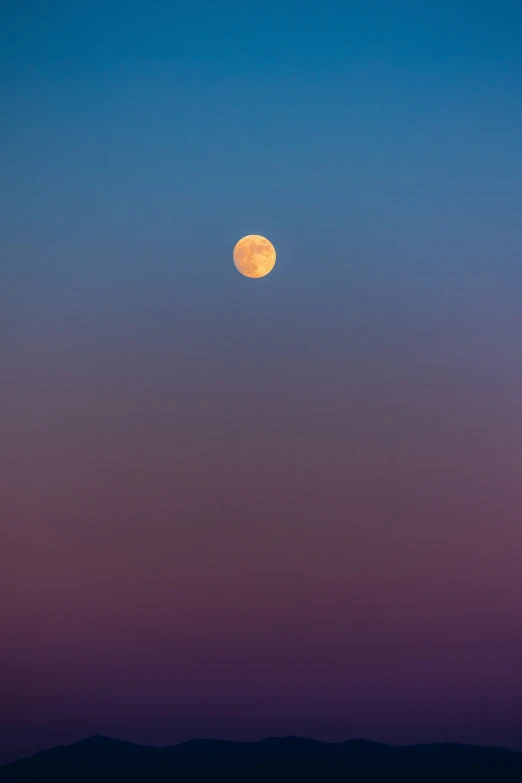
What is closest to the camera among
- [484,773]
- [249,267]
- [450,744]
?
[249,267]

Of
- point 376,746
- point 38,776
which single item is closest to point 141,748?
point 38,776

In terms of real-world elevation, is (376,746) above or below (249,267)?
below

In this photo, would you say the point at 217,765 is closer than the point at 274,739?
Yes

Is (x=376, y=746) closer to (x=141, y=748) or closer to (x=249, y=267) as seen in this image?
(x=141, y=748)

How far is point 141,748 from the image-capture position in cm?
11638

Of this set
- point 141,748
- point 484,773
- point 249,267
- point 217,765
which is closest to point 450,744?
point 484,773

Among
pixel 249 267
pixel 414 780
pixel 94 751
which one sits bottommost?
pixel 414 780

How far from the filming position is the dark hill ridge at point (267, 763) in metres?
102

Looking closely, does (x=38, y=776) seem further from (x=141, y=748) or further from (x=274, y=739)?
(x=274, y=739)

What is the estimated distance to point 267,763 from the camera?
110 metres

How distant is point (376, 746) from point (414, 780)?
40.1 ft

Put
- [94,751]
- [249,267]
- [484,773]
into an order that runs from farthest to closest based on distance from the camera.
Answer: [94,751] → [484,773] → [249,267]

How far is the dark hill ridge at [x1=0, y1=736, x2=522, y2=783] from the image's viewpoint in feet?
333

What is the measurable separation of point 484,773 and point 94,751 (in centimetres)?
5071
